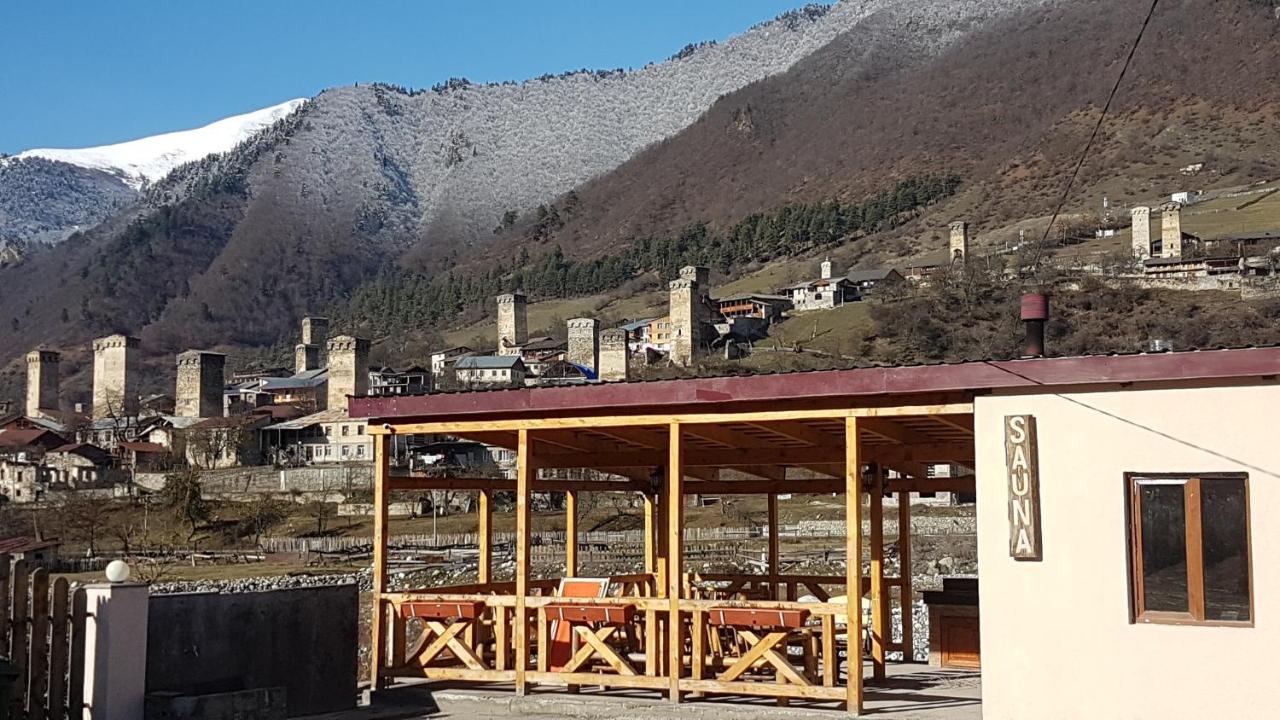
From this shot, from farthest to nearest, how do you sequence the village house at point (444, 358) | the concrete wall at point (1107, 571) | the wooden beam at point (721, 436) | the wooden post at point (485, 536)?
the village house at point (444, 358)
the wooden post at point (485, 536)
the wooden beam at point (721, 436)
the concrete wall at point (1107, 571)

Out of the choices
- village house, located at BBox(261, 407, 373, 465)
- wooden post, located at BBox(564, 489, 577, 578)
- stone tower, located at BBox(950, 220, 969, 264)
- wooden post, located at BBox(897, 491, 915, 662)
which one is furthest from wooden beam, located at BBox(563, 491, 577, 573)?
stone tower, located at BBox(950, 220, 969, 264)

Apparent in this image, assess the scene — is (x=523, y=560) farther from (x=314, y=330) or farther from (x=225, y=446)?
(x=314, y=330)

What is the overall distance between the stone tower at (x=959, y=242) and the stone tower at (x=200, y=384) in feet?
194

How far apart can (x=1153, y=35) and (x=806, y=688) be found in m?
187

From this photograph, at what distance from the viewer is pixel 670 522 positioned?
1129 centimetres

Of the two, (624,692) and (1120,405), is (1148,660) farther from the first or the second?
(624,692)

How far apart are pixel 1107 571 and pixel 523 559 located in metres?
4.88

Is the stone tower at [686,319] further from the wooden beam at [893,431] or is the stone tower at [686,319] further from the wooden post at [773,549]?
the wooden beam at [893,431]

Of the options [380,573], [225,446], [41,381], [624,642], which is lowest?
[624,642]

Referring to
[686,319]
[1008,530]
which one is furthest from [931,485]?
[686,319]

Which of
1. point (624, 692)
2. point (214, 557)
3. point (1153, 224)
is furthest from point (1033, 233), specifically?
point (624, 692)

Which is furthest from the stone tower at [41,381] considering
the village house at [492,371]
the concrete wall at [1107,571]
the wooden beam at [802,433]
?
the concrete wall at [1107,571]

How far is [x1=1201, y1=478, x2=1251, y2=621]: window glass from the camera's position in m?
8.86

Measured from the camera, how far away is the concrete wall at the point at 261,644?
1020cm
